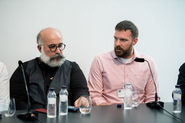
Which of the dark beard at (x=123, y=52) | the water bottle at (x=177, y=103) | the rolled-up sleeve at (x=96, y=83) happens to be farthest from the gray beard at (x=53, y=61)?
the water bottle at (x=177, y=103)

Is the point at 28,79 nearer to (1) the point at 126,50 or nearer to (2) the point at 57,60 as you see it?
(2) the point at 57,60

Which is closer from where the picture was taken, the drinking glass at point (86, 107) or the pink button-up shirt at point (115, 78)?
the drinking glass at point (86, 107)

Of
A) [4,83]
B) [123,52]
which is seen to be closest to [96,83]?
[123,52]

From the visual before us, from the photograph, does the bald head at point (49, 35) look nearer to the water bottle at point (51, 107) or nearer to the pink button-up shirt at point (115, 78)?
the pink button-up shirt at point (115, 78)

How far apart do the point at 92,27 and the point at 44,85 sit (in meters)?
1.11

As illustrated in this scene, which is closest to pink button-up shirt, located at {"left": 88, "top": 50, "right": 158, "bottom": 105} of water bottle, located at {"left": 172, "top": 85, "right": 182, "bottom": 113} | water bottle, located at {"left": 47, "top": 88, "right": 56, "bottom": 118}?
water bottle, located at {"left": 172, "top": 85, "right": 182, "bottom": 113}

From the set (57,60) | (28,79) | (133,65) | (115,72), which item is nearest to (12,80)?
(28,79)

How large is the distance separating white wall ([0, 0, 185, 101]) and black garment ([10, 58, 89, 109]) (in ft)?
1.49

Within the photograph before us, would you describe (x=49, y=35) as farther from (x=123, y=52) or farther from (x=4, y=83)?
(x=123, y=52)

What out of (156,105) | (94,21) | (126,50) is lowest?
(156,105)

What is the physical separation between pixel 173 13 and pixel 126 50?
129 cm

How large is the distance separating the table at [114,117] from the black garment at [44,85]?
721 mm

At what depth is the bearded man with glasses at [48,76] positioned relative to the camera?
275cm

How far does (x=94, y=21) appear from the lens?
3.53 meters
